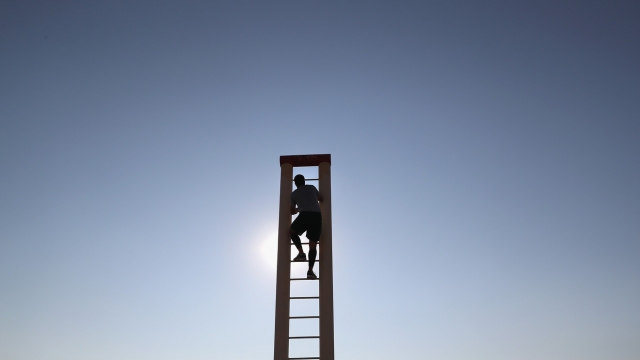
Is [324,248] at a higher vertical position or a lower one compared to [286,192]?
lower

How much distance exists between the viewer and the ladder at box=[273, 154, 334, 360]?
651 cm

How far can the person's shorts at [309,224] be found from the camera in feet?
23.3

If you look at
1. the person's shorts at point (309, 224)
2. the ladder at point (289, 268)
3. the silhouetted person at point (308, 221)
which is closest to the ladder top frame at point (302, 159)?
the ladder at point (289, 268)

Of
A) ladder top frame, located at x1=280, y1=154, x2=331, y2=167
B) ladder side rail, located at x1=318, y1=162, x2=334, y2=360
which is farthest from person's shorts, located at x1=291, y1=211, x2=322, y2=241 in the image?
ladder top frame, located at x1=280, y1=154, x2=331, y2=167

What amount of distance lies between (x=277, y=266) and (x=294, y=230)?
54 cm

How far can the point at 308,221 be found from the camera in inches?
281

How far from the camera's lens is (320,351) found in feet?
21.1

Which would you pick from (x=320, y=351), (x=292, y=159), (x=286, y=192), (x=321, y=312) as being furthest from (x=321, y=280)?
(x=292, y=159)

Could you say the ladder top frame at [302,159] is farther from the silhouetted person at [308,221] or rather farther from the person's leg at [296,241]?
the person's leg at [296,241]

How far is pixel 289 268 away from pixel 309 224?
25.0 inches

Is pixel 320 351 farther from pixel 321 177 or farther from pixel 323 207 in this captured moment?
pixel 321 177

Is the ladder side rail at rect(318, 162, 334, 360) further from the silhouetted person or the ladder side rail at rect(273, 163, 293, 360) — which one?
the ladder side rail at rect(273, 163, 293, 360)

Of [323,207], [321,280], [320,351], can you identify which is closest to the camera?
[320,351]

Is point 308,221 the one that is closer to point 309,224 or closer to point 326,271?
point 309,224
